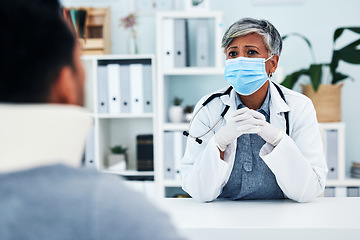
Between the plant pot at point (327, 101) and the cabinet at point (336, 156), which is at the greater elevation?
→ the plant pot at point (327, 101)

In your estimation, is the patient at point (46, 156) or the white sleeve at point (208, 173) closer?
the patient at point (46, 156)

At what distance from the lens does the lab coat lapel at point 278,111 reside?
54.6 inches

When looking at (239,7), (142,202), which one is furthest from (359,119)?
(142,202)

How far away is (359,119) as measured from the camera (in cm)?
292

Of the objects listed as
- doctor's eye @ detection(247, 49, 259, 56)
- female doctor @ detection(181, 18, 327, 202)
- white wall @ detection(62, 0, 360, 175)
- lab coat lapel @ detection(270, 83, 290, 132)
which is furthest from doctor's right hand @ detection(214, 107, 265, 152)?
white wall @ detection(62, 0, 360, 175)

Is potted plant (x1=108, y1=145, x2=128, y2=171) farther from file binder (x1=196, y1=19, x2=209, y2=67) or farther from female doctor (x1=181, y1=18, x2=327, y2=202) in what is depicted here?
female doctor (x1=181, y1=18, x2=327, y2=202)

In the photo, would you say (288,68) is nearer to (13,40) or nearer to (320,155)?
(320,155)

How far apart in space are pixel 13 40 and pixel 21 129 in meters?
0.10

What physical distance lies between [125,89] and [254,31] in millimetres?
1547

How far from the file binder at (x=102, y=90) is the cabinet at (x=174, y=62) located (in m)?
0.40

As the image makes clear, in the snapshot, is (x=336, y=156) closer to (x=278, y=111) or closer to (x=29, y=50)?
(x=278, y=111)

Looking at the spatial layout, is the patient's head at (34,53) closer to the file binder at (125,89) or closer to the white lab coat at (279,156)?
the white lab coat at (279,156)

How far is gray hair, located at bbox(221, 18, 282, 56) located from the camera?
1.40 m

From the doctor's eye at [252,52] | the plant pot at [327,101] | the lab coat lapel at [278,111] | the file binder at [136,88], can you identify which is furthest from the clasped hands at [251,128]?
the file binder at [136,88]
